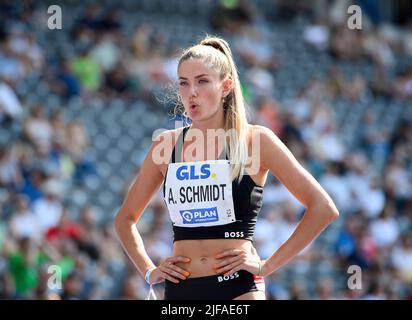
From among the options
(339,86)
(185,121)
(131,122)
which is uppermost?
(339,86)

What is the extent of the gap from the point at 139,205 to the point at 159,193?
6.73m

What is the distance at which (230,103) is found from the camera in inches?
167

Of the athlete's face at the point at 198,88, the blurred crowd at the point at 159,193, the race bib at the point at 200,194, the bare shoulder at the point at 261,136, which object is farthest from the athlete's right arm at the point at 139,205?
the blurred crowd at the point at 159,193

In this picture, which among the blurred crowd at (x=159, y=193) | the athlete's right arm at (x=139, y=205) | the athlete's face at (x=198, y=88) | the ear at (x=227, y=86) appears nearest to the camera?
the athlete's face at (x=198, y=88)

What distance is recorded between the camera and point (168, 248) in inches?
414

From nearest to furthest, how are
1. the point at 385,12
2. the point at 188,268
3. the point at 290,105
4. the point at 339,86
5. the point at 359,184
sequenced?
1. the point at 188,268
2. the point at 359,184
3. the point at 290,105
4. the point at 339,86
5. the point at 385,12

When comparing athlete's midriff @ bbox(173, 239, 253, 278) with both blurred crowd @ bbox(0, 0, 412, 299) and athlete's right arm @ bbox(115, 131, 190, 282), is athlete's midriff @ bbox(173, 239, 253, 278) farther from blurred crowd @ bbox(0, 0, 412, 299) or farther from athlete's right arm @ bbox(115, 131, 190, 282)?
blurred crowd @ bbox(0, 0, 412, 299)

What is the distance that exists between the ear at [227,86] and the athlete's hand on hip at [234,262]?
2.47 ft

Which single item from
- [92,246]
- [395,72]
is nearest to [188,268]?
[92,246]

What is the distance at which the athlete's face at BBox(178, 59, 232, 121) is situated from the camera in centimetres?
411

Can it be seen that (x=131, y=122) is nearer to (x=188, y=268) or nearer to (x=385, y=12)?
(x=385, y=12)

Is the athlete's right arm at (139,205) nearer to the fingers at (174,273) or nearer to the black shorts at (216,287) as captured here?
the fingers at (174,273)

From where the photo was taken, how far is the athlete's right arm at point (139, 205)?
14.2 feet
